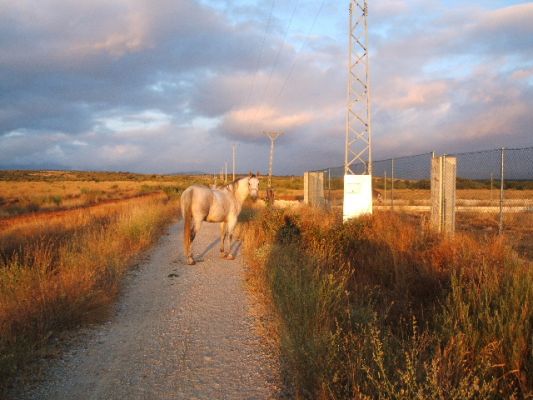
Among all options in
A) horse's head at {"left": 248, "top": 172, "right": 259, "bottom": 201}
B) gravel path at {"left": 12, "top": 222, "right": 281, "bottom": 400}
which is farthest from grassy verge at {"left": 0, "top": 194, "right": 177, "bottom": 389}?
horse's head at {"left": 248, "top": 172, "right": 259, "bottom": 201}

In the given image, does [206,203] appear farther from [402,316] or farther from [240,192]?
[402,316]

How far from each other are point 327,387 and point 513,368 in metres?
1.57

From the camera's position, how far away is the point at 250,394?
12.4 feet

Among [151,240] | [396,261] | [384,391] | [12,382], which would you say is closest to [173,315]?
[12,382]

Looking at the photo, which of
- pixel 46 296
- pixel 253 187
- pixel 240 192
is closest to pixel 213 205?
pixel 240 192

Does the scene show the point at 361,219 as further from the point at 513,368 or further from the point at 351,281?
the point at 513,368

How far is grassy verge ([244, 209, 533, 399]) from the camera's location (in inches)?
127

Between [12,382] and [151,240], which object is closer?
[12,382]

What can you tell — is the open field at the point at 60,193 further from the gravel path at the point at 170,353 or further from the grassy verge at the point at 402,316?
the grassy verge at the point at 402,316

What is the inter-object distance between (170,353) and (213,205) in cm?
587

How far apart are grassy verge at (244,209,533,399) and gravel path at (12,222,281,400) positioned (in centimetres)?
49

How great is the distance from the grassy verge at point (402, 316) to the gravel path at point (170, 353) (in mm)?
490

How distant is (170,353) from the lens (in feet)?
15.3

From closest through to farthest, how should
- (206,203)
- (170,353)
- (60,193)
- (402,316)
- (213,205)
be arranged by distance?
(170,353), (402,316), (206,203), (213,205), (60,193)
